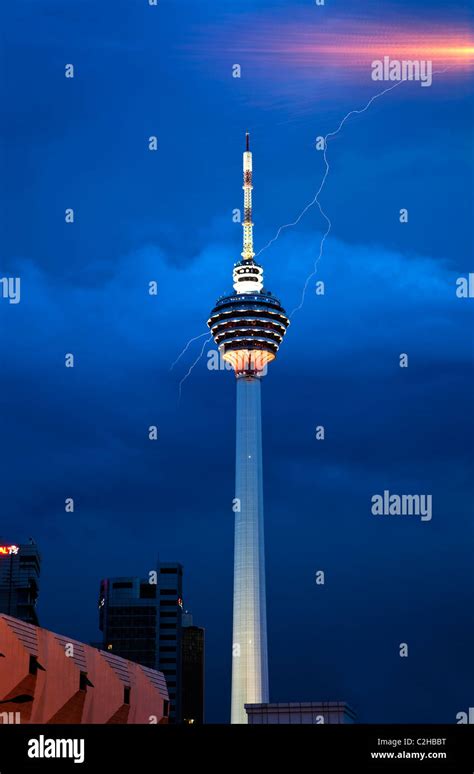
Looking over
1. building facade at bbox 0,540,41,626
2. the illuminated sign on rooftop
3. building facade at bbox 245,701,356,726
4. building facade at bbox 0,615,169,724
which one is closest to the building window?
building facade at bbox 0,615,169,724

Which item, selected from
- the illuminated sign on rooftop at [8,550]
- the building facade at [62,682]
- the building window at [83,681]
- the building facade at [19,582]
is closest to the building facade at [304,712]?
the building facade at [62,682]

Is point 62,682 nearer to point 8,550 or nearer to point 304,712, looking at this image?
point 304,712

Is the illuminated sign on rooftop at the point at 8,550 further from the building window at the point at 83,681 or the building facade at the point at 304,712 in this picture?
the building window at the point at 83,681

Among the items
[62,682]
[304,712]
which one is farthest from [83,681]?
[304,712]

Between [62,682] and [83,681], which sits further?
[83,681]
